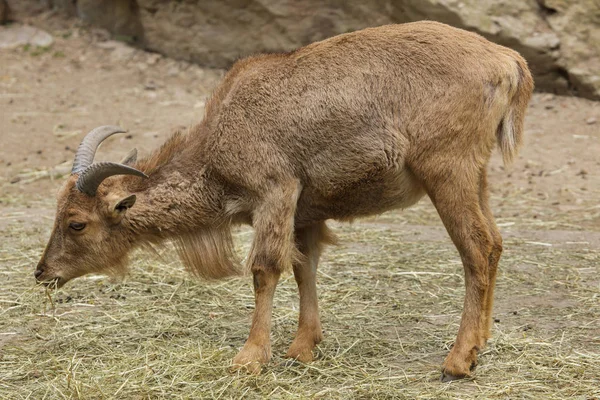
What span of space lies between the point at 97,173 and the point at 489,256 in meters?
2.30

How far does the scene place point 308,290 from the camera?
5465 mm

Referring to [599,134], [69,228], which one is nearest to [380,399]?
[69,228]

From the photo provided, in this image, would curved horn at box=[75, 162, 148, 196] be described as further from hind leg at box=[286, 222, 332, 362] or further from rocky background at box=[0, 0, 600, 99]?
rocky background at box=[0, 0, 600, 99]

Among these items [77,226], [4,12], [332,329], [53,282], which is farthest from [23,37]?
[332,329]

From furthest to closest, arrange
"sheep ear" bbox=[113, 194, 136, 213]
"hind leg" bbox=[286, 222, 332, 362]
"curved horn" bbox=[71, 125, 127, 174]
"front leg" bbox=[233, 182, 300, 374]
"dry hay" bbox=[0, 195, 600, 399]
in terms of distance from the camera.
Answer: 1. "curved horn" bbox=[71, 125, 127, 174]
2. "hind leg" bbox=[286, 222, 332, 362]
3. "sheep ear" bbox=[113, 194, 136, 213]
4. "front leg" bbox=[233, 182, 300, 374]
5. "dry hay" bbox=[0, 195, 600, 399]

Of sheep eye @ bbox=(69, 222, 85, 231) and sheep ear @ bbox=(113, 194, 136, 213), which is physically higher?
sheep ear @ bbox=(113, 194, 136, 213)

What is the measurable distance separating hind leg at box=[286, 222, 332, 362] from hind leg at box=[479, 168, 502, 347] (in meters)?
1.01

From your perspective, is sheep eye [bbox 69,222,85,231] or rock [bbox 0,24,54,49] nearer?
sheep eye [bbox 69,222,85,231]

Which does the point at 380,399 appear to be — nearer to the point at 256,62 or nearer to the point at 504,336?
the point at 504,336

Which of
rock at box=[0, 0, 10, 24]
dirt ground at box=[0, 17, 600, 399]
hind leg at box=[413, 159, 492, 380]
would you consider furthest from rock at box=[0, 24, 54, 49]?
hind leg at box=[413, 159, 492, 380]

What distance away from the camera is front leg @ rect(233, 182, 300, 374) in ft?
16.3

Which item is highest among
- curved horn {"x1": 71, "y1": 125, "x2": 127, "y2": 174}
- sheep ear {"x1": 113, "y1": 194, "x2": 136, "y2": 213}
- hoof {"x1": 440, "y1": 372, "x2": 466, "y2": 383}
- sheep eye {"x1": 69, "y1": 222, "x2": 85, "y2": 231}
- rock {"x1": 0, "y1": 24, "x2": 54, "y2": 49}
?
curved horn {"x1": 71, "y1": 125, "x2": 127, "y2": 174}

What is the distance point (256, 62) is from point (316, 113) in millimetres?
648

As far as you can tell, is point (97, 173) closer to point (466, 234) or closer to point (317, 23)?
point (466, 234)
